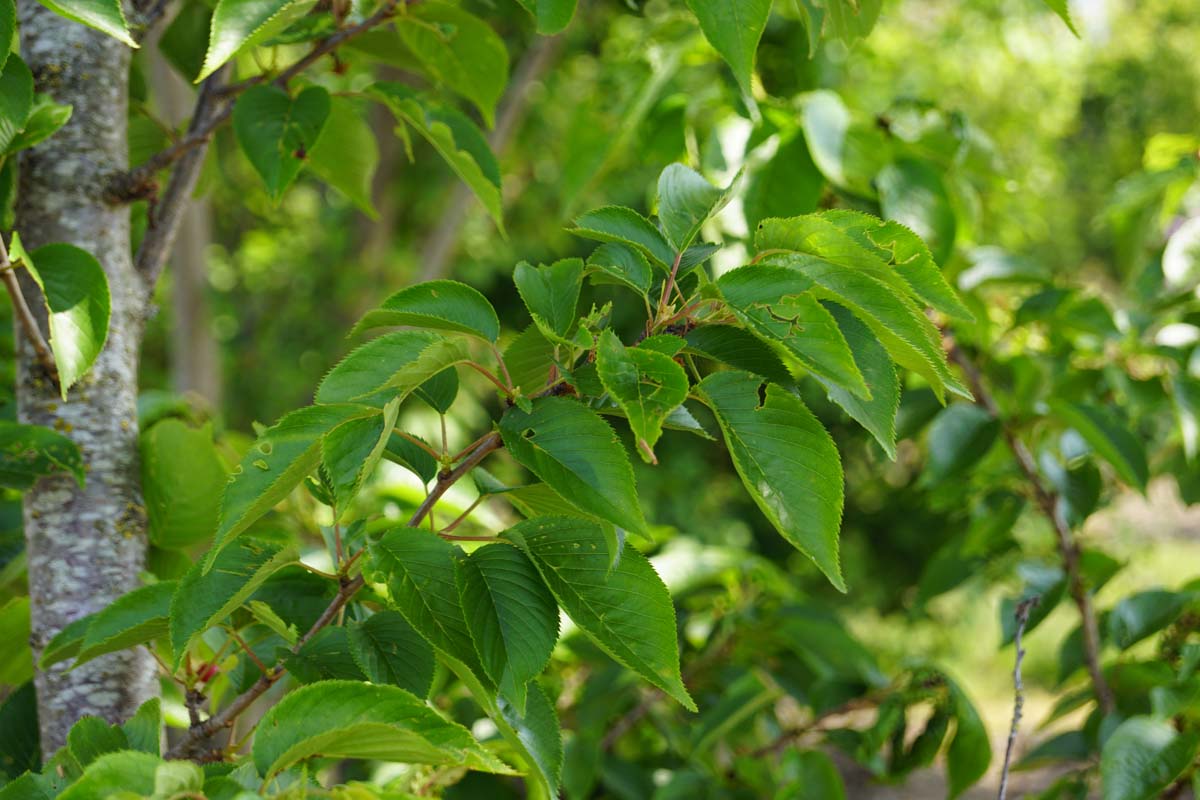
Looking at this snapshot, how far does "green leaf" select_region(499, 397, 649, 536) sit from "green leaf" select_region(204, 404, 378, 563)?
0.06 m

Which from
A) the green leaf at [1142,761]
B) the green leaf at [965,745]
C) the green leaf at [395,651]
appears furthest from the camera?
the green leaf at [965,745]

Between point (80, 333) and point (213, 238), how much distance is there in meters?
3.79

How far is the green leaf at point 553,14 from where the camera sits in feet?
1.83

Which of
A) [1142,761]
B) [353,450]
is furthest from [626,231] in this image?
[1142,761]

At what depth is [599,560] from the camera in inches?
19.0

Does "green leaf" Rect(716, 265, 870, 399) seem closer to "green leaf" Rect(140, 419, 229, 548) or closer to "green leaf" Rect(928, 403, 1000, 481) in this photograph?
"green leaf" Rect(140, 419, 229, 548)

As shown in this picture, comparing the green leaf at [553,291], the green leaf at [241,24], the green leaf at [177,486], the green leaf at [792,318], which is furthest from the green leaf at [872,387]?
the green leaf at [177,486]

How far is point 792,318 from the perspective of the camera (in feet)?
1.49

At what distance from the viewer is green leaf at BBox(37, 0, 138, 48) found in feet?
1.69

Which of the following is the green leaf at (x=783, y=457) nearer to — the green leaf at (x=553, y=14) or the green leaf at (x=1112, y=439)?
the green leaf at (x=553, y=14)

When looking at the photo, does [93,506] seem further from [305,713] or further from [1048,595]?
[1048,595]

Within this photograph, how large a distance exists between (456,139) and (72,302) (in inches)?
10.1

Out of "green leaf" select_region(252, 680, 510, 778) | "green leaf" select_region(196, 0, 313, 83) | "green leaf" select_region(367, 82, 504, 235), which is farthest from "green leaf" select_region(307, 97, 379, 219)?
"green leaf" select_region(252, 680, 510, 778)

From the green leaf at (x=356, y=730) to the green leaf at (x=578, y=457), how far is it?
0.10 meters
